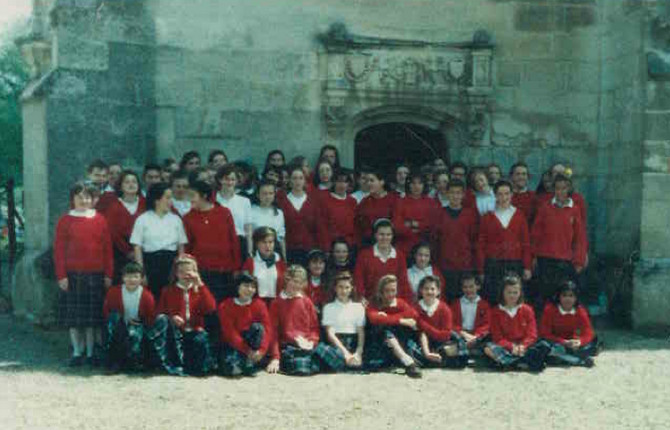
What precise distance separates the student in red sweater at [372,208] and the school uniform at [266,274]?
1.11 meters

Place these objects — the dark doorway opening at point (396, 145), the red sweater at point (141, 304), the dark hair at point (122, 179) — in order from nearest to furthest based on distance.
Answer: the red sweater at point (141, 304)
the dark hair at point (122, 179)
the dark doorway opening at point (396, 145)

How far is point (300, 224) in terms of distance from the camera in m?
7.79

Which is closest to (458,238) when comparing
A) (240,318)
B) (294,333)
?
(294,333)

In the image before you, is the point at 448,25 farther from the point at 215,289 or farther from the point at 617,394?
the point at 617,394

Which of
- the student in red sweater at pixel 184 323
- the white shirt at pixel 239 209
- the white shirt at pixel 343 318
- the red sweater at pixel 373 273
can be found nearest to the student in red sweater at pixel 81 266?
the student in red sweater at pixel 184 323

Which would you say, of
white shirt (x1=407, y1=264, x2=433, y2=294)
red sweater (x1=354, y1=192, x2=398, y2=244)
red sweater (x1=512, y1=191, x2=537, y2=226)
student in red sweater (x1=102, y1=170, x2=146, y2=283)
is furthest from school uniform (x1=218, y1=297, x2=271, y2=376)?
red sweater (x1=512, y1=191, x2=537, y2=226)

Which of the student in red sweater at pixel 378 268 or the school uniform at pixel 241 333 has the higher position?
the student in red sweater at pixel 378 268

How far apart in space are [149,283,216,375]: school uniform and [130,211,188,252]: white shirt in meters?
0.44

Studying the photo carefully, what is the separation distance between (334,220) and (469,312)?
4.63ft

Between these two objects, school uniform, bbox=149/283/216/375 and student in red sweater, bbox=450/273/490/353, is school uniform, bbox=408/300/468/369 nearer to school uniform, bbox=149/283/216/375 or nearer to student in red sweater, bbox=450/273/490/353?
student in red sweater, bbox=450/273/490/353

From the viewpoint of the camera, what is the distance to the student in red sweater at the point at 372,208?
26.3ft

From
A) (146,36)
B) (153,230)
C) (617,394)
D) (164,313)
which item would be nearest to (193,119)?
(146,36)

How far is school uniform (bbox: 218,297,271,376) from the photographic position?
261 inches

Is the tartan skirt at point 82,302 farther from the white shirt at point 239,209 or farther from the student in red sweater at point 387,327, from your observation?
the student in red sweater at point 387,327
